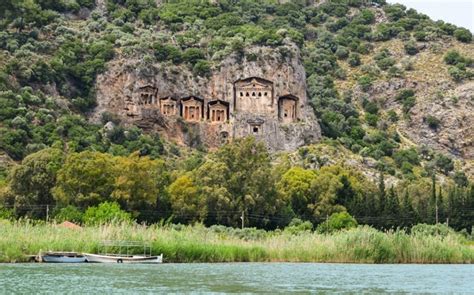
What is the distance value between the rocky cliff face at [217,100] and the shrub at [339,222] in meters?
44.6

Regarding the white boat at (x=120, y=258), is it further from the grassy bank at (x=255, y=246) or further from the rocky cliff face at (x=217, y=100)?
the rocky cliff face at (x=217, y=100)

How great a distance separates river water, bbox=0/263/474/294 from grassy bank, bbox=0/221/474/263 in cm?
134

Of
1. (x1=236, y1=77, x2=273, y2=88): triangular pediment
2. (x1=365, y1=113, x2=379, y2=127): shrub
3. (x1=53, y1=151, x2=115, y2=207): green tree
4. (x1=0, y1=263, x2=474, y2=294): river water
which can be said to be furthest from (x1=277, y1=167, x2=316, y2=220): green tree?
(x1=365, y1=113, x2=379, y2=127): shrub

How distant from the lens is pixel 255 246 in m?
76.6

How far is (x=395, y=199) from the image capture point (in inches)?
4705

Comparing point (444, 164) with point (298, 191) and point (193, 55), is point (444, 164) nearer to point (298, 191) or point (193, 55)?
point (193, 55)

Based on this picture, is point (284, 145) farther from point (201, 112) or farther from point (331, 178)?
point (331, 178)

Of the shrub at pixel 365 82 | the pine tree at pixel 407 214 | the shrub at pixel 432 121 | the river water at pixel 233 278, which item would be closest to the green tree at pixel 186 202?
the pine tree at pixel 407 214

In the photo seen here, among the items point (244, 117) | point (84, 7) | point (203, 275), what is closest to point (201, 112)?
point (244, 117)

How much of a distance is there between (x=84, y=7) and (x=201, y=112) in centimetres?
3900

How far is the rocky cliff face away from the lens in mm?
157125

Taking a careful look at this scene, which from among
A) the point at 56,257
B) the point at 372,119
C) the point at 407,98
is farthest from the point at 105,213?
the point at 407,98

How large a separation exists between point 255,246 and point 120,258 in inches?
425

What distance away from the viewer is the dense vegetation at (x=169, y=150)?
104 metres
